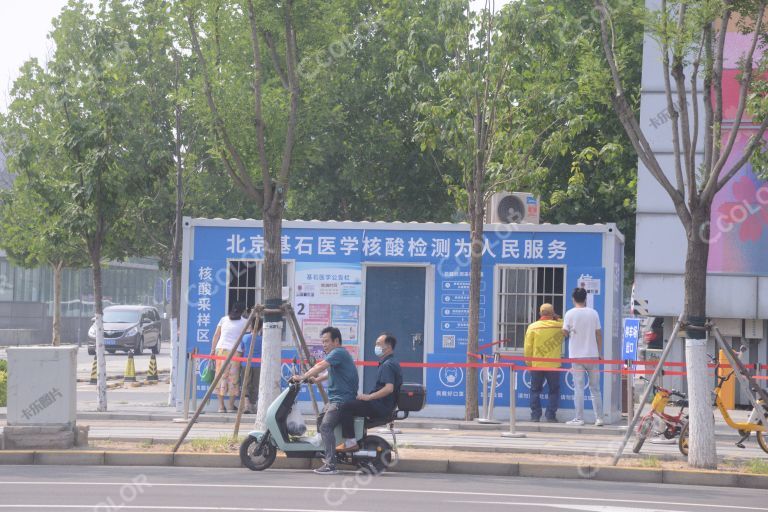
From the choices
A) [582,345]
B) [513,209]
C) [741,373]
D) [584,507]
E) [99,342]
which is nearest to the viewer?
[584,507]

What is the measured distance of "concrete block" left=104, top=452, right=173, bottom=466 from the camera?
583 inches

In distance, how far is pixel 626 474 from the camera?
47.4ft

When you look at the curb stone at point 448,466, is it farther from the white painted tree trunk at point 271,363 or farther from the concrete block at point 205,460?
the white painted tree trunk at point 271,363

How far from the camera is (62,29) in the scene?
108 feet

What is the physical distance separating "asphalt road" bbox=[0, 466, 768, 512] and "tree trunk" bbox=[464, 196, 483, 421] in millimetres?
5909

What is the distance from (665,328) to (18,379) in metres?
15.9

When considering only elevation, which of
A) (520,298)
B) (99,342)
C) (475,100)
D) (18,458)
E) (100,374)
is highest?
(475,100)

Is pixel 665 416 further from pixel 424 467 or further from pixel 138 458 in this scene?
pixel 138 458

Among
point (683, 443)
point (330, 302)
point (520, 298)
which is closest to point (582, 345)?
point (520, 298)

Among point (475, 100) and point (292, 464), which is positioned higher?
point (475, 100)

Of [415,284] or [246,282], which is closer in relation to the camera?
[415,284]

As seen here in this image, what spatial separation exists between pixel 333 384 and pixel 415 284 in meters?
6.96

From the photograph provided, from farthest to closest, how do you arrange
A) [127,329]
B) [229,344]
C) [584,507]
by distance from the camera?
1. [127,329]
2. [229,344]
3. [584,507]

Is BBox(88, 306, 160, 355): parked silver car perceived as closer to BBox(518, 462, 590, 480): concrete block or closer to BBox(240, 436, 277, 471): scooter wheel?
BBox(240, 436, 277, 471): scooter wheel
